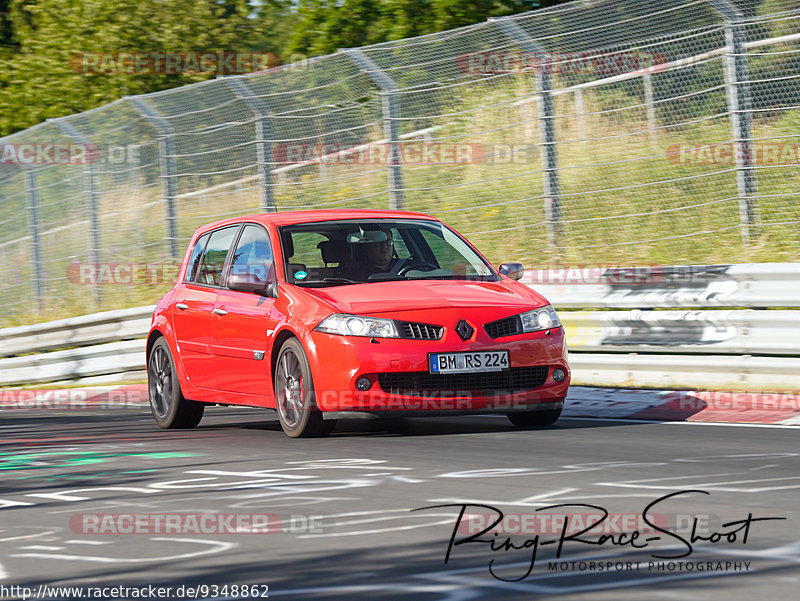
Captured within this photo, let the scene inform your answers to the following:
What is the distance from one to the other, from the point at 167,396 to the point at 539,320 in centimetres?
338

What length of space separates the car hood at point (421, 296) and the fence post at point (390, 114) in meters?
5.86

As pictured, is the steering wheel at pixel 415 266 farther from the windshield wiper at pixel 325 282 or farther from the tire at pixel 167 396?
the tire at pixel 167 396

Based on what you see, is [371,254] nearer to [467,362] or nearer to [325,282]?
[325,282]

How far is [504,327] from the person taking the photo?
9531 mm

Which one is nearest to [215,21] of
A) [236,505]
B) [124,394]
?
[124,394]

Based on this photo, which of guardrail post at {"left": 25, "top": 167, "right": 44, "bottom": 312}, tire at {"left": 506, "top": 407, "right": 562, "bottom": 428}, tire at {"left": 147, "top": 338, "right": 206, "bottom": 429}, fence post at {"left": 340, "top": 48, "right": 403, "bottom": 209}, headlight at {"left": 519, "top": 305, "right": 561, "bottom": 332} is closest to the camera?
headlight at {"left": 519, "top": 305, "right": 561, "bottom": 332}

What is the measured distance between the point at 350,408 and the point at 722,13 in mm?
6186

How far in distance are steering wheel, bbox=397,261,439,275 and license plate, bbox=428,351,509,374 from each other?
1.18 metres

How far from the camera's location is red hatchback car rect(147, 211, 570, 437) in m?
9.32

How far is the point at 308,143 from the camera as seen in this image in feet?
57.0

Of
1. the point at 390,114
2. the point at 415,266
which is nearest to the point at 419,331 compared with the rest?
the point at 415,266

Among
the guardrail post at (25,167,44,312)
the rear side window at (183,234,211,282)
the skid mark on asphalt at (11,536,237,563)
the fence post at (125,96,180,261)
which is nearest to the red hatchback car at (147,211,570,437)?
the rear side window at (183,234,211,282)

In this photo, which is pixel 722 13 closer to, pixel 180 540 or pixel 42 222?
pixel 180 540

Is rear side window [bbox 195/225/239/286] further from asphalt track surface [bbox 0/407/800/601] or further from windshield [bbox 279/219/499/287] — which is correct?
asphalt track surface [bbox 0/407/800/601]
